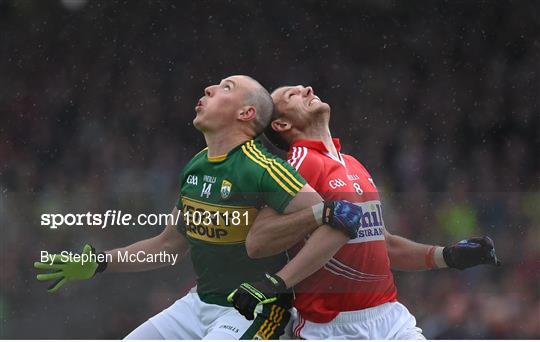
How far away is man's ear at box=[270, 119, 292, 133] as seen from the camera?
4.79m

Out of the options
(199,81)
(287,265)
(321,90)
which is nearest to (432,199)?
(321,90)

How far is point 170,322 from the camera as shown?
4.71m

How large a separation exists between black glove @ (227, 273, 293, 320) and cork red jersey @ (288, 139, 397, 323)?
179 mm

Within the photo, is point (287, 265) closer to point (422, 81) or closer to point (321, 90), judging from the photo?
point (321, 90)

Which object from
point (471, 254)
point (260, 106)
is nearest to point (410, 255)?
point (471, 254)

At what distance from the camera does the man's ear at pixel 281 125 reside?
4785mm

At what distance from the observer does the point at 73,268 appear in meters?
4.98

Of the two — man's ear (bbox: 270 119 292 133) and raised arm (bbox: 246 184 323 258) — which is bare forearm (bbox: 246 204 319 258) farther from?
man's ear (bbox: 270 119 292 133)

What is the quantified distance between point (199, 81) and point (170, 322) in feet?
7.55

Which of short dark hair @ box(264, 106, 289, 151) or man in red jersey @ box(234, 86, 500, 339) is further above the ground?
short dark hair @ box(264, 106, 289, 151)
